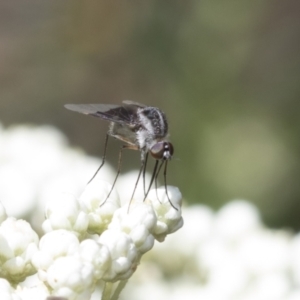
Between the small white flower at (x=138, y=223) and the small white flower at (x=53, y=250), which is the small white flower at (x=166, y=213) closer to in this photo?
the small white flower at (x=138, y=223)

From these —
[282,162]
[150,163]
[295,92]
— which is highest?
[295,92]

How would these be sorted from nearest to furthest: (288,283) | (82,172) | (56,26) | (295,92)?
(288,283), (82,172), (295,92), (56,26)

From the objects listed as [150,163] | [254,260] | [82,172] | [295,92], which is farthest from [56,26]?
[254,260]

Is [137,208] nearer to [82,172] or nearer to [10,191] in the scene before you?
[10,191]

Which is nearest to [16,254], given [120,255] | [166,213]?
[120,255]

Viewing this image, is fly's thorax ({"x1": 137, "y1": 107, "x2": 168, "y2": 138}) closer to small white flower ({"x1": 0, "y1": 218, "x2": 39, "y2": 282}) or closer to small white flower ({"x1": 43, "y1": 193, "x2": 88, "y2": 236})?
small white flower ({"x1": 43, "y1": 193, "x2": 88, "y2": 236})

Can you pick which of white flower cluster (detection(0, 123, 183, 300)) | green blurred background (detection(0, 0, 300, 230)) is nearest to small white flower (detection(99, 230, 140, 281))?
white flower cluster (detection(0, 123, 183, 300))

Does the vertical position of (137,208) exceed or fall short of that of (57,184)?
it exceeds it
